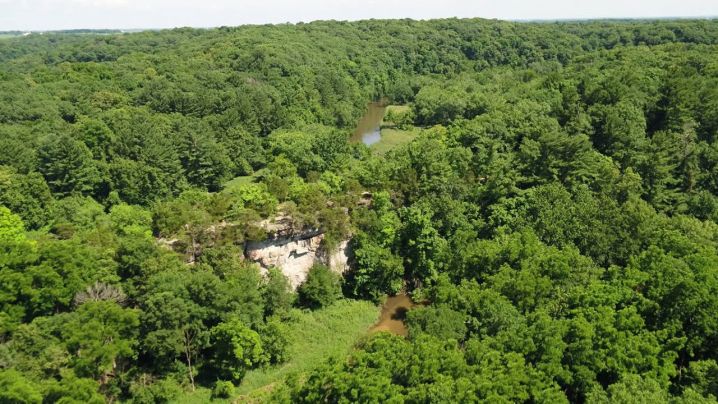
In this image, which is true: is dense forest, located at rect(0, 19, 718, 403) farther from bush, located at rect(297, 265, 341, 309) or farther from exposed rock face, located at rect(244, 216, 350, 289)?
exposed rock face, located at rect(244, 216, 350, 289)

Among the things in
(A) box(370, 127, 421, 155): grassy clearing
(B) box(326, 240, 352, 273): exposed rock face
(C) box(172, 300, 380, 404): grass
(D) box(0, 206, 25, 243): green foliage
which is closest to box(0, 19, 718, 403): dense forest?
(D) box(0, 206, 25, 243): green foliage

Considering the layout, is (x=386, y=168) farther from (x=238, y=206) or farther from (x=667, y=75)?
(x=667, y=75)

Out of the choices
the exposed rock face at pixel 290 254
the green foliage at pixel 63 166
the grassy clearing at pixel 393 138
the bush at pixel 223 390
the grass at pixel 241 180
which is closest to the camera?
the bush at pixel 223 390

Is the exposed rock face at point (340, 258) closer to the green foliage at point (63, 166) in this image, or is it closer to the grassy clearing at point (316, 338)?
the grassy clearing at point (316, 338)

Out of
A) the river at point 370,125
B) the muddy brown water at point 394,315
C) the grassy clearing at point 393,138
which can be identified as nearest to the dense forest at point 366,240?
the muddy brown water at point 394,315

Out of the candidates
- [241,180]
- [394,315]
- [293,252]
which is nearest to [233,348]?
[293,252]

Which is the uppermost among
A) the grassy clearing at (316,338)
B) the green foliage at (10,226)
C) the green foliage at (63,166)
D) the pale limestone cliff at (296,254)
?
the green foliage at (63,166)

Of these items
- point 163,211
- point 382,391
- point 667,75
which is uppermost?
point 667,75

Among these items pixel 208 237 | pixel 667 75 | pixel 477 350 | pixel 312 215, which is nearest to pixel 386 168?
pixel 312 215
